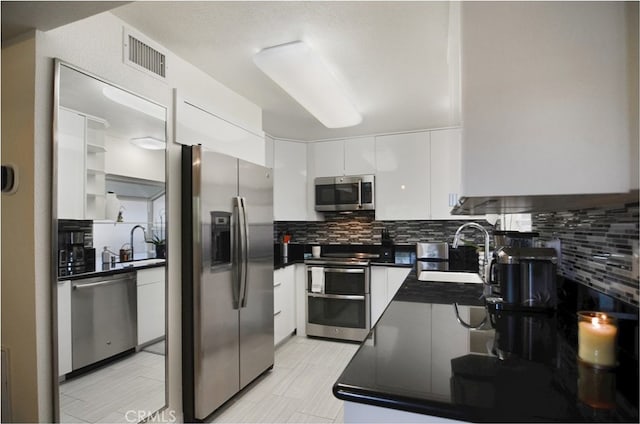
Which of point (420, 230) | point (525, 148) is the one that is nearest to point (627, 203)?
point (525, 148)

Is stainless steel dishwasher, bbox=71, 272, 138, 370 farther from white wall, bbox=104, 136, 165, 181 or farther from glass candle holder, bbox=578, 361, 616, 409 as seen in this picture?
glass candle holder, bbox=578, 361, 616, 409

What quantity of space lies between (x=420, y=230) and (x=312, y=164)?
1.55 m

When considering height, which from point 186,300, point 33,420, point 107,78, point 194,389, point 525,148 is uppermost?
point 107,78

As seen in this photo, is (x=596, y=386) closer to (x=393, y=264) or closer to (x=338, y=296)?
(x=393, y=264)

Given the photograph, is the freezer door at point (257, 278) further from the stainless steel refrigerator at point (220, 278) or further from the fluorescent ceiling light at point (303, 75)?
the fluorescent ceiling light at point (303, 75)

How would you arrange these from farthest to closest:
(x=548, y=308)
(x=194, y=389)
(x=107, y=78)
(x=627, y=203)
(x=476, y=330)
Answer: (x=194, y=389) → (x=107, y=78) → (x=548, y=308) → (x=476, y=330) → (x=627, y=203)

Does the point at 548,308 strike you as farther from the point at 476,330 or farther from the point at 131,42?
the point at 131,42

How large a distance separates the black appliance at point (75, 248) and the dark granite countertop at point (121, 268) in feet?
0.06

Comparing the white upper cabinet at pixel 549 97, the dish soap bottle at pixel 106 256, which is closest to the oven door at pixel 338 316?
the dish soap bottle at pixel 106 256

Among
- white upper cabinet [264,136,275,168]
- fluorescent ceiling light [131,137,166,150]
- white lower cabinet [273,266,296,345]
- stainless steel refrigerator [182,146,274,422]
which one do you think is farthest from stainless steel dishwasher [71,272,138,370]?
white upper cabinet [264,136,275,168]

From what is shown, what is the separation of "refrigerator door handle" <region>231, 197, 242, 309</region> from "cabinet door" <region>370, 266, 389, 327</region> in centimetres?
172

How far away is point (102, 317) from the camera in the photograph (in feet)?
5.70

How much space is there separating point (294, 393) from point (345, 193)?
219 centimetres

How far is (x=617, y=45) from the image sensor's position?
0.81 meters
